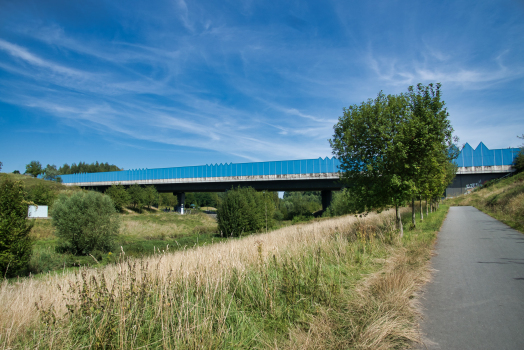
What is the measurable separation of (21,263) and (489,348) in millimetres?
17996

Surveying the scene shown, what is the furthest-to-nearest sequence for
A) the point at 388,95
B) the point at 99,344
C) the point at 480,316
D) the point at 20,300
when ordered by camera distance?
the point at 388,95 → the point at 20,300 → the point at 480,316 → the point at 99,344

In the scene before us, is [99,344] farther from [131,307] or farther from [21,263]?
[21,263]

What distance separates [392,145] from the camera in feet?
38.4

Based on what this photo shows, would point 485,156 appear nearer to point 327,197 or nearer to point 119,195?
point 327,197

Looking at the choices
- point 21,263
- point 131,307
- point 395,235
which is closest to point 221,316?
point 131,307

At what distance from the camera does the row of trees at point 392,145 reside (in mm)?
11664

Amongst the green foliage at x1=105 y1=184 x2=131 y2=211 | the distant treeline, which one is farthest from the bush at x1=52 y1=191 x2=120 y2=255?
the distant treeline

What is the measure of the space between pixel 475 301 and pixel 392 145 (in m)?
7.68

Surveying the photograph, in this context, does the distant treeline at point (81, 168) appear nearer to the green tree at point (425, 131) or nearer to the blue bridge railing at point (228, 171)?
the blue bridge railing at point (228, 171)

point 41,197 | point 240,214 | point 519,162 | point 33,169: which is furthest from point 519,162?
point 33,169

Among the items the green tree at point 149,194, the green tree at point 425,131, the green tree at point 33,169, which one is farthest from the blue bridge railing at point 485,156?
the green tree at point 33,169

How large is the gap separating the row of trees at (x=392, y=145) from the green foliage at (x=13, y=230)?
1579 cm

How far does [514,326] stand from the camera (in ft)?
13.2

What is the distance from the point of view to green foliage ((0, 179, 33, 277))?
1308 cm
